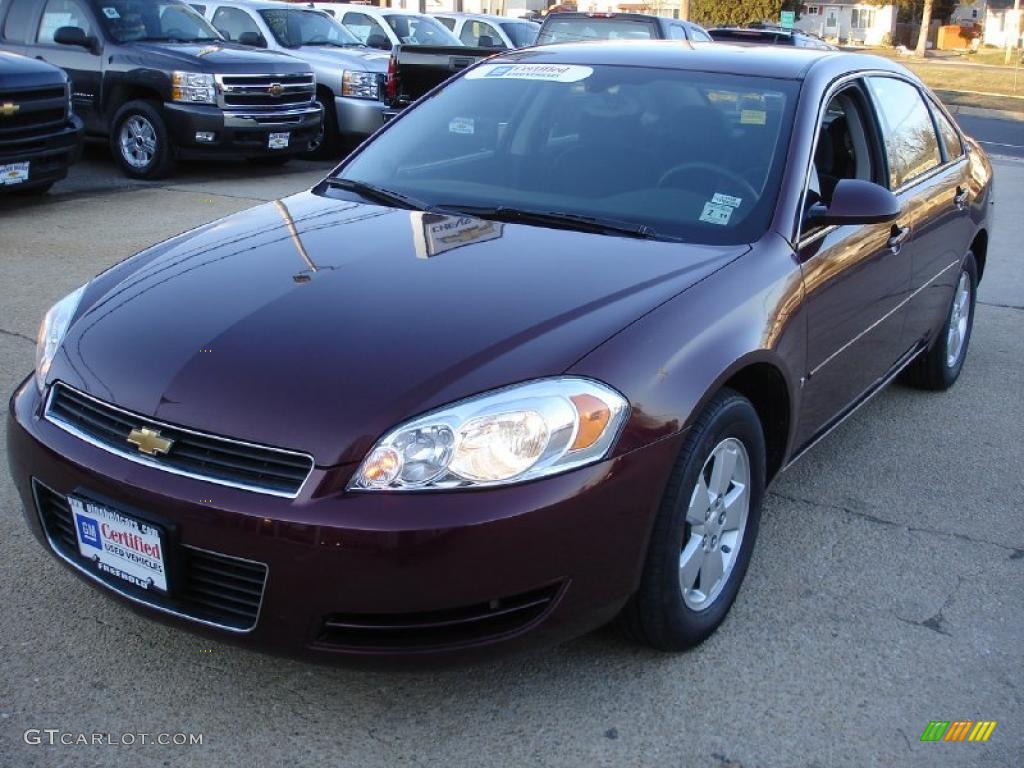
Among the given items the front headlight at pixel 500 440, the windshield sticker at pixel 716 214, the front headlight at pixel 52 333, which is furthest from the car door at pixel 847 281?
the front headlight at pixel 52 333

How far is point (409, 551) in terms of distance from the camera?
8.36 feet

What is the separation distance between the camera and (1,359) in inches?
216

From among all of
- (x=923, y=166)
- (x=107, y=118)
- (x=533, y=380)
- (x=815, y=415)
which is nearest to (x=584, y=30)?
(x=107, y=118)

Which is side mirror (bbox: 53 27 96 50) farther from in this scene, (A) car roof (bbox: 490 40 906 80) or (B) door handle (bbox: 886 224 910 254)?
(B) door handle (bbox: 886 224 910 254)

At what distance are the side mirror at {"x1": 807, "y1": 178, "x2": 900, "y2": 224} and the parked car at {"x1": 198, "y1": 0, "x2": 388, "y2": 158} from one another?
9.59 metres

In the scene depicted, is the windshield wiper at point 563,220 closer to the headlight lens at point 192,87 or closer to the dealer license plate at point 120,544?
the dealer license plate at point 120,544

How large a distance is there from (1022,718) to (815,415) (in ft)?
3.99

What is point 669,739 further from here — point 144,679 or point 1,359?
point 1,359

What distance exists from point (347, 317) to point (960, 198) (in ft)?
11.2

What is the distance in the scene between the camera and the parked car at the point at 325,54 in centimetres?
1336

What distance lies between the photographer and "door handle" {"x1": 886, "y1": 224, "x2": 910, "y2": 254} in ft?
14.2

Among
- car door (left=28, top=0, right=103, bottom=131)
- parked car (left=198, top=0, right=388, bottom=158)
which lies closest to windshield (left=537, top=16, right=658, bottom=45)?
parked car (left=198, top=0, right=388, bottom=158)

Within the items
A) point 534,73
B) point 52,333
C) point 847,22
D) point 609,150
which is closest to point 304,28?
point 534,73

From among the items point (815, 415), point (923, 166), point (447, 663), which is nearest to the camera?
point (447, 663)
